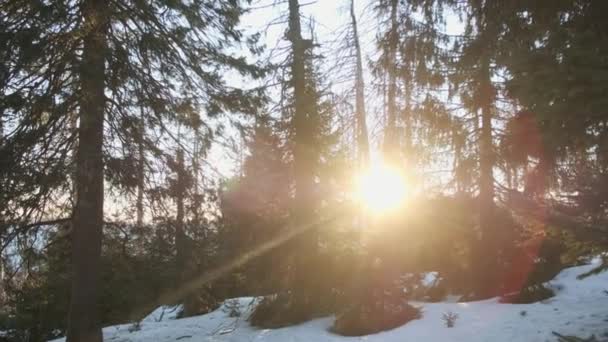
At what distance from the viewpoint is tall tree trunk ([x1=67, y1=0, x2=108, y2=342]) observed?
6.12m

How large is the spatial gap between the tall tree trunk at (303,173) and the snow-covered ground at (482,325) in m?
1.03

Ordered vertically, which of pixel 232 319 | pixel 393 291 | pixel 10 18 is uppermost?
pixel 10 18

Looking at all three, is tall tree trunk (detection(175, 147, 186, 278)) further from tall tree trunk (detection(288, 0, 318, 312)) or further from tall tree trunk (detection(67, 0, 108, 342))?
tall tree trunk (detection(288, 0, 318, 312))

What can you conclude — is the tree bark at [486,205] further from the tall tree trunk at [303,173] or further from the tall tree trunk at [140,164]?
the tall tree trunk at [140,164]

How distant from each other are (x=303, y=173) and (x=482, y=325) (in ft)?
17.1

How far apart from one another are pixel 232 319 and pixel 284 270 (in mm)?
2211

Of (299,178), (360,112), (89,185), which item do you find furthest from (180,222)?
(360,112)

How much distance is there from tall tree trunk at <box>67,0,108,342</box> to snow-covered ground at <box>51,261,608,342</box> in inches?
110

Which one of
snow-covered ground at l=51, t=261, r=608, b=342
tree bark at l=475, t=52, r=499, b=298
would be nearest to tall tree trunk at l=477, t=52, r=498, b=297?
tree bark at l=475, t=52, r=499, b=298

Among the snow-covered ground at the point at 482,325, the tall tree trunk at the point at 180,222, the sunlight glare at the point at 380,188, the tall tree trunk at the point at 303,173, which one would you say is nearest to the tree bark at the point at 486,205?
Result: the snow-covered ground at the point at 482,325

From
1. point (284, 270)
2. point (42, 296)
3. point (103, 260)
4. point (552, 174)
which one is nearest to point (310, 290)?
point (284, 270)

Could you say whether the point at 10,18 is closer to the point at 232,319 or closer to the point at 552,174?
the point at 232,319

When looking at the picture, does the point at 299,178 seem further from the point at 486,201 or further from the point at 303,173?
the point at 486,201

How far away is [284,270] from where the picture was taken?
32.7ft
